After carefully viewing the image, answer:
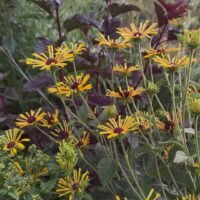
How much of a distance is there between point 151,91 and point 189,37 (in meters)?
0.15

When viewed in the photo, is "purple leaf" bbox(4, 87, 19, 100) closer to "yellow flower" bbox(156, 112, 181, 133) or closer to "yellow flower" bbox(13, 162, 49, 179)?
"yellow flower" bbox(13, 162, 49, 179)

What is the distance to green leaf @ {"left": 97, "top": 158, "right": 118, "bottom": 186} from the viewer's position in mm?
1057

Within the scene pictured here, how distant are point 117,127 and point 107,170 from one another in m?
0.10

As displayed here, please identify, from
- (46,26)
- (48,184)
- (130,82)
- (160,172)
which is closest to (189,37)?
(160,172)

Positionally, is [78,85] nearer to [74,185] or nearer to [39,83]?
[74,185]

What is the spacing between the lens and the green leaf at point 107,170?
106 cm

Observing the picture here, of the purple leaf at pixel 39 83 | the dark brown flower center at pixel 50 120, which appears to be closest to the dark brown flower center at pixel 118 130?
the dark brown flower center at pixel 50 120

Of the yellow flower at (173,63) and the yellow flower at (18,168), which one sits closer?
the yellow flower at (173,63)

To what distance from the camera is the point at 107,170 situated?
1.07m

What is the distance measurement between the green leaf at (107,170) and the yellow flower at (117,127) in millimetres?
70

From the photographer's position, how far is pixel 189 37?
999 millimetres

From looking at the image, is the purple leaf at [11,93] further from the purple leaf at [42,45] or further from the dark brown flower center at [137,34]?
the dark brown flower center at [137,34]

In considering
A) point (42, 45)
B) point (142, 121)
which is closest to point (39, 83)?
point (42, 45)

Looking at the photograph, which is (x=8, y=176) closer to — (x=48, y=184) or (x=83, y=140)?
(x=48, y=184)
